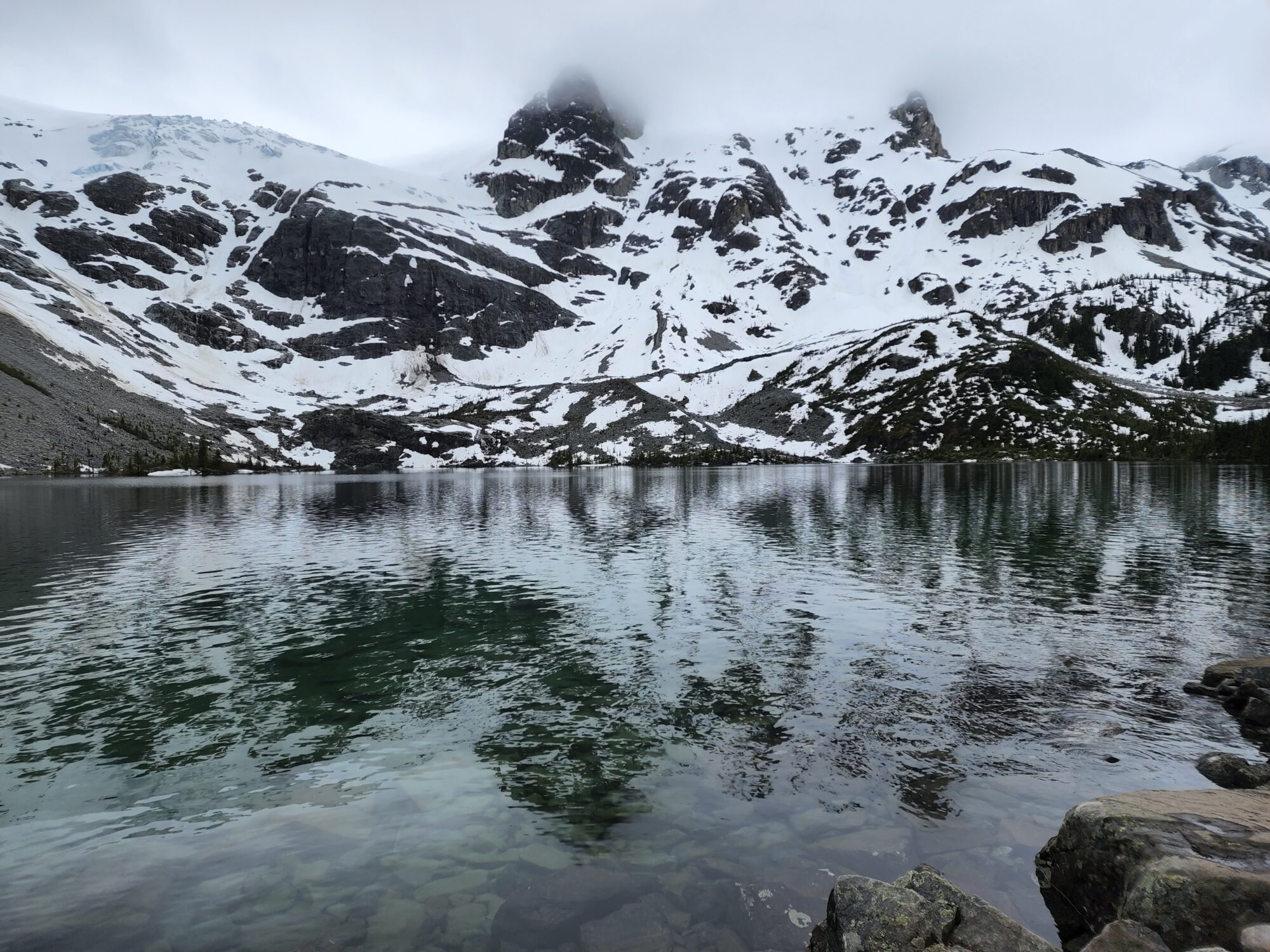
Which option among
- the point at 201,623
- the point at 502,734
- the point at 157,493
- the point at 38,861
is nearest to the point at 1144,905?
the point at 502,734

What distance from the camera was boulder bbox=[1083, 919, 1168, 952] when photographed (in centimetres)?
908

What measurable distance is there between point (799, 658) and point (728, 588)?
46.1 feet

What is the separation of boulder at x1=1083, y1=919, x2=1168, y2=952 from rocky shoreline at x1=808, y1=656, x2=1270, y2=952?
0.05 feet

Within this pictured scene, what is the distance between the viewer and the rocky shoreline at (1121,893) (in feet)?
30.8

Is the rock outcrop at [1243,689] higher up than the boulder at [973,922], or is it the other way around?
the boulder at [973,922]

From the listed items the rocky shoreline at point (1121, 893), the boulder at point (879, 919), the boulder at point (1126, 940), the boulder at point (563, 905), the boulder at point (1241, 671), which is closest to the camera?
the boulder at point (1126, 940)

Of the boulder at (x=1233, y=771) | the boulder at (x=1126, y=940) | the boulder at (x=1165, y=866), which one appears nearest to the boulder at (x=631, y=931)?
the boulder at (x=1126, y=940)

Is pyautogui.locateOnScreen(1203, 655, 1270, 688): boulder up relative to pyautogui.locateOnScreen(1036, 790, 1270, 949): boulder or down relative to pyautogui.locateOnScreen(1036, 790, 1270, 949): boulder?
down

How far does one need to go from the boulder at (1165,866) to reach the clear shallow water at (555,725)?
3.02 feet

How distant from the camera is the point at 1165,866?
10.2 m

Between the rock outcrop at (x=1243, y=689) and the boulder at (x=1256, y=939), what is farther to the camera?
the rock outcrop at (x=1243, y=689)

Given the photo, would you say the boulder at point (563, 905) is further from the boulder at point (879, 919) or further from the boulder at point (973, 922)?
the boulder at point (973, 922)

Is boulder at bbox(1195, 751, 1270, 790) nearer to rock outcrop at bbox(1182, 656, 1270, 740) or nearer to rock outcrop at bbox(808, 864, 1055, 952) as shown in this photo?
rock outcrop at bbox(1182, 656, 1270, 740)

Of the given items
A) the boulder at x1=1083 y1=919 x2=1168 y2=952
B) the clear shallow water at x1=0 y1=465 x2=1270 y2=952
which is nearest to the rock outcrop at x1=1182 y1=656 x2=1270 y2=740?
the clear shallow water at x1=0 y1=465 x2=1270 y2=952
